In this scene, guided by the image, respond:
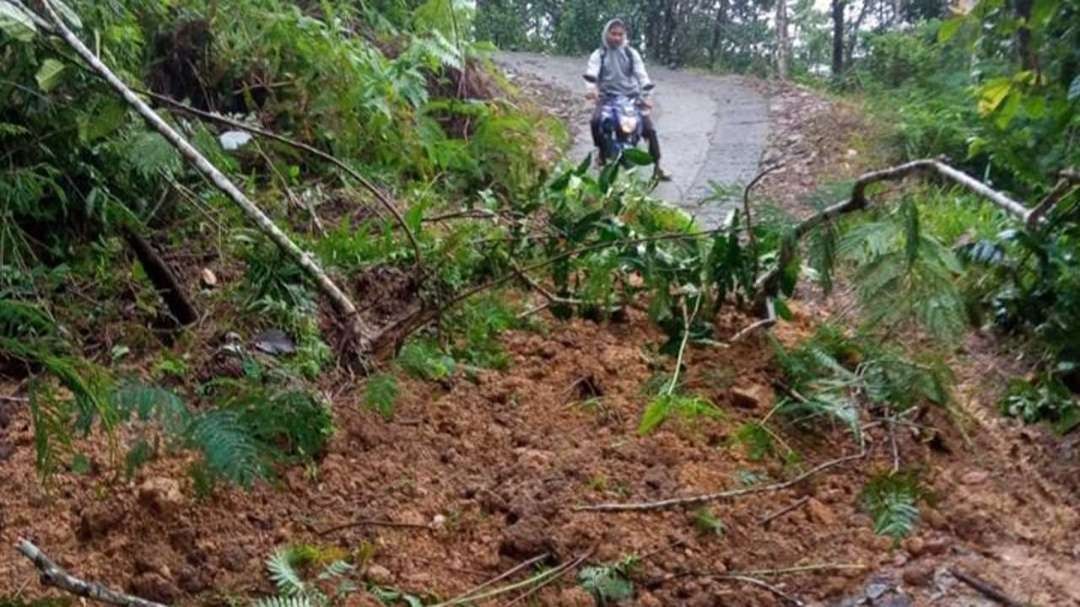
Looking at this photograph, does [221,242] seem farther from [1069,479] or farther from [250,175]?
[1069,479]

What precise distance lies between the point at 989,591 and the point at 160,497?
1.80 m

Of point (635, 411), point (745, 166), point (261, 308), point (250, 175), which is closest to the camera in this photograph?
point (635, 411)

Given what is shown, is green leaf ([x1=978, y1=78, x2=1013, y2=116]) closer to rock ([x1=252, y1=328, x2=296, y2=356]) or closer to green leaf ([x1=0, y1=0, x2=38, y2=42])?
rock ([x1=252, y1=328, x2=296, y2=356])

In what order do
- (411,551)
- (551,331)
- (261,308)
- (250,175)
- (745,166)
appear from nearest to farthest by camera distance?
(411,551)
(261,308)
(551,331)
(250,175)
(745,166)

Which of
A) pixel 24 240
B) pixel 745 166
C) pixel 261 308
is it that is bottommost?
pixel 745 166

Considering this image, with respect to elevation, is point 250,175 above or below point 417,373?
above

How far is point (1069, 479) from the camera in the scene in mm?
2959

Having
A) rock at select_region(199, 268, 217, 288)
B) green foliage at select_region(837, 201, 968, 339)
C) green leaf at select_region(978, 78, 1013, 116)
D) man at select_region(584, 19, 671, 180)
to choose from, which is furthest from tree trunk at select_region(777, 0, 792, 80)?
green foliage at select_region(837, 201, 968, 339)

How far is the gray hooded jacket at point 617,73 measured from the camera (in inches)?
379

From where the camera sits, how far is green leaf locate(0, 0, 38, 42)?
2.67 metres

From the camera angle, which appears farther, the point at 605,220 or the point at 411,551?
the point at 605,220

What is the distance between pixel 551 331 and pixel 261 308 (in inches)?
36.6

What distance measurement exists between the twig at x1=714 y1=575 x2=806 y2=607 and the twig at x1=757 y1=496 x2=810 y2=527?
23cm

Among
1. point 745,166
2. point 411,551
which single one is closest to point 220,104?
point 411,551
